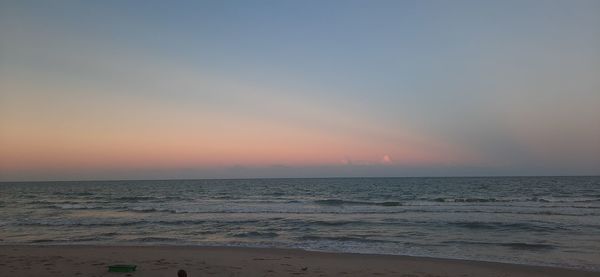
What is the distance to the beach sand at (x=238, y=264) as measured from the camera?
12.0 m

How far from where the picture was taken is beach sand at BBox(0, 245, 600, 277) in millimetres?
12047

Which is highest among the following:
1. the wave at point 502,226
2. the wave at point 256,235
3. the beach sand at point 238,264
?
the beach sand at point 238,264

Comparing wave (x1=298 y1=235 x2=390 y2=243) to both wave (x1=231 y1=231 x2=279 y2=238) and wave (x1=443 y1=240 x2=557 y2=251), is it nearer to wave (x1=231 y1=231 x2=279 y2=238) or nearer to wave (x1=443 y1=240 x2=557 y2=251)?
wave (x1=231 y1=231 x2=279 y2=238)

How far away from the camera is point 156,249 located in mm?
17000

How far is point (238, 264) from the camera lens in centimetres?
1344

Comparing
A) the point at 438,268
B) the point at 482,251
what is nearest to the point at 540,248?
the point at 482,251

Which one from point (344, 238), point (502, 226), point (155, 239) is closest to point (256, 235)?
point (344, 238)

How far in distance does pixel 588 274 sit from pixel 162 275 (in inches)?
434

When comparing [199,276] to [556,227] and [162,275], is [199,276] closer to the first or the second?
[162,275]

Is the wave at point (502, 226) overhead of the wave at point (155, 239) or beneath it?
overhead

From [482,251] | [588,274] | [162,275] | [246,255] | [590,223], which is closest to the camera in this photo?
[162,275]

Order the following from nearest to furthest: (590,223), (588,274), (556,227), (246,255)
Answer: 1. (588,274)
2. (246,255)
3. (556,227)
4. (590,223)

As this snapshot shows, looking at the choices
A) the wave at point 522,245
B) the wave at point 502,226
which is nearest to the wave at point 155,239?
the wave at point 522,245

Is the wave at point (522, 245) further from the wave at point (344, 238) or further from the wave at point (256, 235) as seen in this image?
the wave at point (256, 235)
